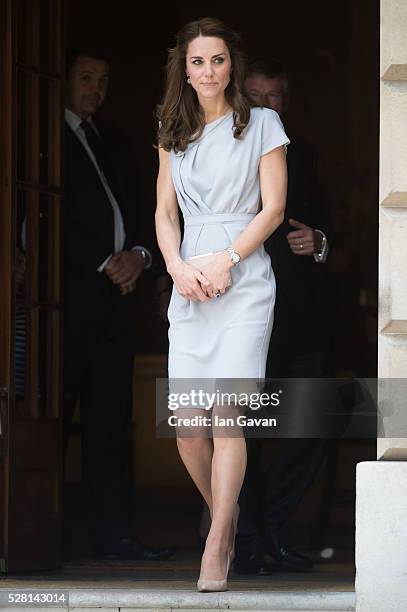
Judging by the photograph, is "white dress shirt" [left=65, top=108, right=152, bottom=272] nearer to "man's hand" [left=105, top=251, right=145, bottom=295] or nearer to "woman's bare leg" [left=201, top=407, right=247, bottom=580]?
"man's hand" [left=105, top=251, right=145, bottom=295]

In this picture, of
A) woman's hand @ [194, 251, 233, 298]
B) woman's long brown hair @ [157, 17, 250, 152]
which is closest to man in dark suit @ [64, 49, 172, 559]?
woman's long brown hair @ [157, 17, 250, 152]

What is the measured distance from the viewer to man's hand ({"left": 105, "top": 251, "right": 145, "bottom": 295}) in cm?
612

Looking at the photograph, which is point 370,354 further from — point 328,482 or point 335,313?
point 328,482

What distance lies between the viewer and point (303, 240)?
18.6ft

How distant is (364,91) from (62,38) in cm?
451

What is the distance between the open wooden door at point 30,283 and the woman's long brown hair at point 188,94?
29.6 inches

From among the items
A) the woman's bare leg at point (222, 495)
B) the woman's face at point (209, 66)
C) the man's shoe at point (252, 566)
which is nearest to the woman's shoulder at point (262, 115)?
the woman's face at point (209, 66)

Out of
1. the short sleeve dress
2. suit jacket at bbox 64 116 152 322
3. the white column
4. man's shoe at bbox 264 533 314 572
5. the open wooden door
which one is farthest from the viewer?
suit jacket at bbox 64 116 152 322

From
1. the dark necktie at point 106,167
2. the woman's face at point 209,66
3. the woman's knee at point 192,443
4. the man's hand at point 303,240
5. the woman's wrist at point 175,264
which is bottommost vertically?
the woman's knee at point 192,443

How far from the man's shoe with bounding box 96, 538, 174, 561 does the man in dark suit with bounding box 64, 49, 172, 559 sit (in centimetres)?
6

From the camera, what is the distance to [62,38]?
572cm

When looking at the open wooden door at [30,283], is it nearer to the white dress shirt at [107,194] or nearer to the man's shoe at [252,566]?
the white dress shirt at [107,194]

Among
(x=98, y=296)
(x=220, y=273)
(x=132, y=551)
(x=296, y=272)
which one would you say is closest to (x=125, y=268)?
(x=98, y=296)

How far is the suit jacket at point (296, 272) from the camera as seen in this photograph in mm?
5680
